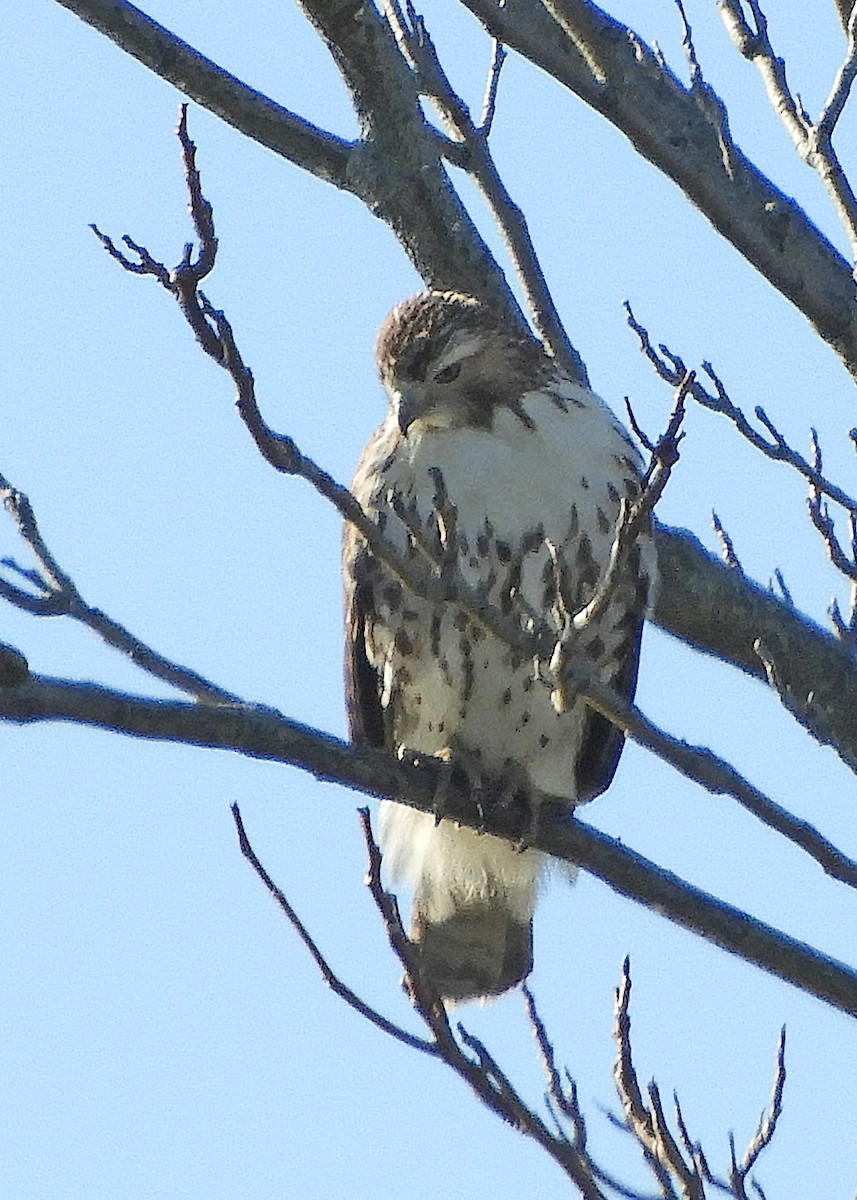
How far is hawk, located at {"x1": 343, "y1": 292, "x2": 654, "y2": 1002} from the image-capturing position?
4438 millimetres

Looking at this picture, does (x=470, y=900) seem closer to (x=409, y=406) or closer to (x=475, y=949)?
(x=475, y=949)

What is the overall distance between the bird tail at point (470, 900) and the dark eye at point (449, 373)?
3.31ft

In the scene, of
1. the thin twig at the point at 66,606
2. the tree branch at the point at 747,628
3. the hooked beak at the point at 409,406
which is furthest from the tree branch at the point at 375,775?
the hooked beak at the point at 409,406

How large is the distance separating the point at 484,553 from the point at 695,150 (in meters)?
0.93

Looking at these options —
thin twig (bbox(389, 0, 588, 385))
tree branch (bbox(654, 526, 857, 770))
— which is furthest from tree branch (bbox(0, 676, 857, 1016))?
thin twig (bbox(389, 0, 588, 385))

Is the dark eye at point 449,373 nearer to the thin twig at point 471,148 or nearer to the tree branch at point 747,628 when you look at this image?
the thin twig at point 471,148

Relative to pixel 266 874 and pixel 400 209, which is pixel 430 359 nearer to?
pixel 400 209

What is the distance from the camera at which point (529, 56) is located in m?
3.80

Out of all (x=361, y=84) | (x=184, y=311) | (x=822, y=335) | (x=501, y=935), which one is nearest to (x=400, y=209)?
(x=361, y=84)

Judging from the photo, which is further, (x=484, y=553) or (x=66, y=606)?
(x=484, y=553)

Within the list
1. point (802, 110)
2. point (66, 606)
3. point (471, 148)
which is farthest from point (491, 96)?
point (66, 606)

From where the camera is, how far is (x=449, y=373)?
15.6 ft

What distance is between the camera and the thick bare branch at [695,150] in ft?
12.3

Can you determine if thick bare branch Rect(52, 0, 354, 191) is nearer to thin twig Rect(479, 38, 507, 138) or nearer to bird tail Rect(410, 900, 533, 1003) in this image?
thin twig Rect(479, 38, 507, 138)
